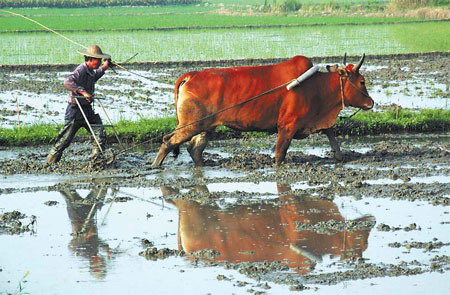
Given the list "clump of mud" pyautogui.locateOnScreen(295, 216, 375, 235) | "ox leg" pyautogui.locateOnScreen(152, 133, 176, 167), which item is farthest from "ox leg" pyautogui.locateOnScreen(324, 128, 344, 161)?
"clump of mud" pyautogui.locateOnScreen(295, 216, 375, 235)

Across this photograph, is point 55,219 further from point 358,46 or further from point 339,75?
point 358,46

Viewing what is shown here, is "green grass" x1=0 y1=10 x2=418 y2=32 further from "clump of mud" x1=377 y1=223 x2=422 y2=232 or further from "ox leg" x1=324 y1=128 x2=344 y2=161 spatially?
"clump of mud" x1=377 y1=223 x2=422 y2=232

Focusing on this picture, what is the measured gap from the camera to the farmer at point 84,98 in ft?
29.7

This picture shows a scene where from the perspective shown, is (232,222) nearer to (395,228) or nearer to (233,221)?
(233,221)

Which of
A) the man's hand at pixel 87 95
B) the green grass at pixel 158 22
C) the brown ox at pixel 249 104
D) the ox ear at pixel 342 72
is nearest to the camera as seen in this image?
the man's hand at pixel 87 95

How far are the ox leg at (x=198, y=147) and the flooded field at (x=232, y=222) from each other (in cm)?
16

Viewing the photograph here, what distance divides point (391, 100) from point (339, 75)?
14.7ft

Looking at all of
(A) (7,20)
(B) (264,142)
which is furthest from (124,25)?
(B) (264,142)

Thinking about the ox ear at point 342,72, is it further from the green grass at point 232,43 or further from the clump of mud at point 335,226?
the green grass at point 232,43

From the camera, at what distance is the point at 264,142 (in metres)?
11.0

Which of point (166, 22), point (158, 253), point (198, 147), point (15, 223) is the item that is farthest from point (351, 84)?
point (166, 22)

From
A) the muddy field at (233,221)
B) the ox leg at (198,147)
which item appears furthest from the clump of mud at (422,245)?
the ox leg at (198,147)

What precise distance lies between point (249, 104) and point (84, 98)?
175 cm

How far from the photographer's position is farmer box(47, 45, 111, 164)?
9.04 metres
